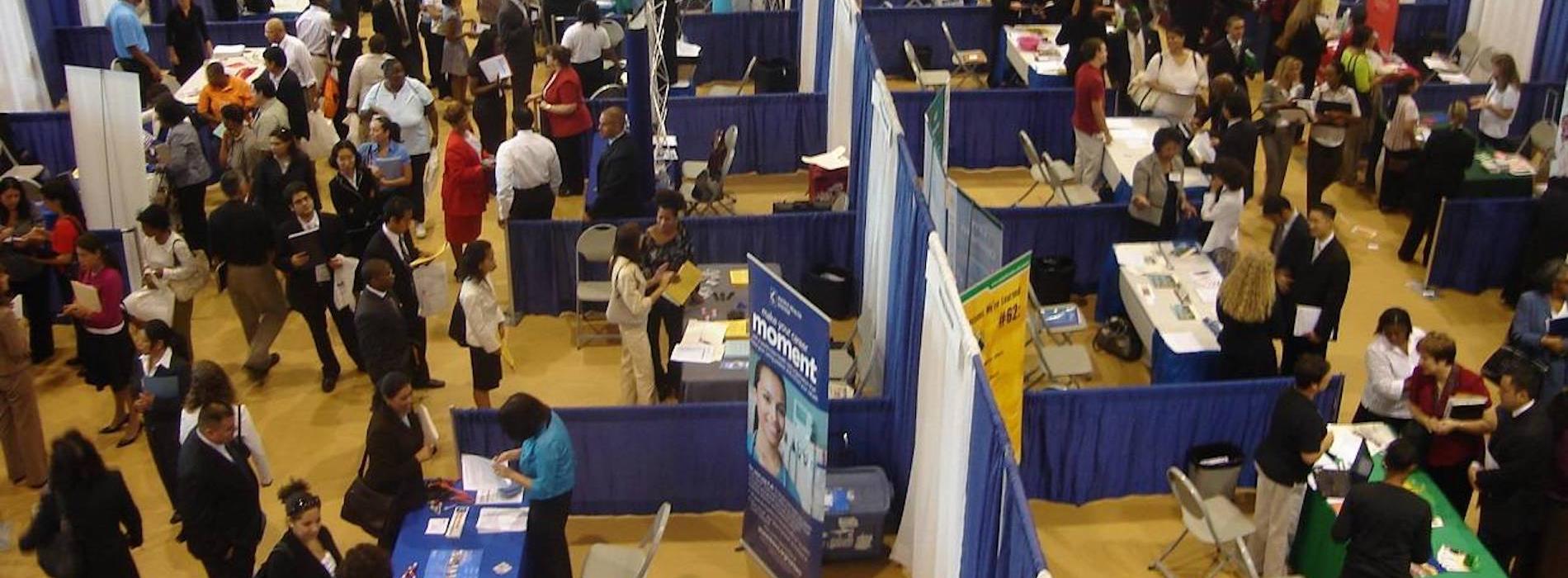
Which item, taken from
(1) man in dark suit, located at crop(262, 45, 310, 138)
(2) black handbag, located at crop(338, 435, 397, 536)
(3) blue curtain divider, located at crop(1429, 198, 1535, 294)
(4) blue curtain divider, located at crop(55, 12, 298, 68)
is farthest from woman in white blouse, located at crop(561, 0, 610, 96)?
(3) blue curtain divider, located at crop(1429, 198, 1535, 294)

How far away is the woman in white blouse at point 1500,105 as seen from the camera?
10.0 metres

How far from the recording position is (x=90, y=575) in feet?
18.7

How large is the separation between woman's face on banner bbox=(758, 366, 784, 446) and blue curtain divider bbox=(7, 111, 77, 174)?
6635mm

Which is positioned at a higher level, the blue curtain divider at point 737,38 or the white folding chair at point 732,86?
the blue curtain divider at point 737,38

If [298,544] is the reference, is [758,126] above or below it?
above

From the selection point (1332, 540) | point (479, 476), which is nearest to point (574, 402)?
point (479, 476)

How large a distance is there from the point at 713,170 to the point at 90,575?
538cm

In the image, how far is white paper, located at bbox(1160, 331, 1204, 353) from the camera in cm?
759

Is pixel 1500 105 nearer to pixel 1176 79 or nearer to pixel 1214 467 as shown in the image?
pixel 1176 79

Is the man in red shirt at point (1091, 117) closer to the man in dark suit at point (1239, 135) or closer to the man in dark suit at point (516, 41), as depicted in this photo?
the man in dark suit at point (1239, 135)

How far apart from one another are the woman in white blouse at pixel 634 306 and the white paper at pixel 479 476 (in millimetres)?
1370

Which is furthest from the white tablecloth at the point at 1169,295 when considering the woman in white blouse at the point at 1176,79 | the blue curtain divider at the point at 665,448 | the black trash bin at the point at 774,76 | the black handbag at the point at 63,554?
the black handbag at the point at 63,554

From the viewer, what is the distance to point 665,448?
22.7 ft

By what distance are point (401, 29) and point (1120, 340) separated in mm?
6980
